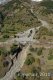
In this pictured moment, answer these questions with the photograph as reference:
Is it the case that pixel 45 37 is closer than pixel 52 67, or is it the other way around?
pixel 52 67

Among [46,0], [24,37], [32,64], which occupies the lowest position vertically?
[46,0]

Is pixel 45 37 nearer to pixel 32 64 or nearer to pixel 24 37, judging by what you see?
pixel 24 37

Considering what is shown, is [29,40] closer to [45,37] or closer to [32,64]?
[45,37]

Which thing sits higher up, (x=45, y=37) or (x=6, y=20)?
(x=45, y=37)

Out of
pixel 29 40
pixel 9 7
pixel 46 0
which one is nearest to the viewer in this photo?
pixel 29 40

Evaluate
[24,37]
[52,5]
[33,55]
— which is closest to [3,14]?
[52,5]

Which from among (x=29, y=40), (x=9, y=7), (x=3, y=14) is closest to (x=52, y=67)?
(x=29, y=40)

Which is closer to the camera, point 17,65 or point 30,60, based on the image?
point 17,65

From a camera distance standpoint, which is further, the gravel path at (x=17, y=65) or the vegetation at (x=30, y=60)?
the vegetation at (x=30, y=60)

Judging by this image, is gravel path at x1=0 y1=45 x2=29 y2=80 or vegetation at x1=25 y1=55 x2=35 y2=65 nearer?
gravel path at x1=0 y1=45 x2=29 y2=80

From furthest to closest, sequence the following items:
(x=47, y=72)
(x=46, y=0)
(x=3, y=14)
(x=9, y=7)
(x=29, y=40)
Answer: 1. (x=46, y=0)
2. (x=9, y=7)
3. (x=3, y=14)
4. (x=29, y=40)
5. (x=47, y=72)
